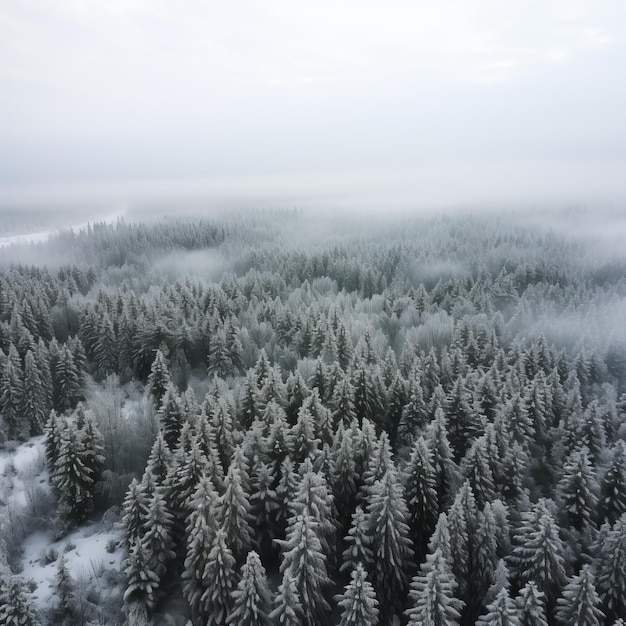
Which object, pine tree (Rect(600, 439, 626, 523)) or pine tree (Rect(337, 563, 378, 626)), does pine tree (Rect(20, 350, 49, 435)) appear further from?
pine tree (Rect(600, 439, 626, 523))

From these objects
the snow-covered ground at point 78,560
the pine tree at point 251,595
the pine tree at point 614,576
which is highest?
the pine tree at point 251,595

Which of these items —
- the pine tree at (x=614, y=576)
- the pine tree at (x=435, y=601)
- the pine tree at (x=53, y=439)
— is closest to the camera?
the pine tree at (x=435, y=601)

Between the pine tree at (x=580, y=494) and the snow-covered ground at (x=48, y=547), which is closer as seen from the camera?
the snow-covered ground at (x=48, y=547)

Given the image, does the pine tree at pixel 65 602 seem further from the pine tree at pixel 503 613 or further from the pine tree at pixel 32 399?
the pine tree at pixel 503 613

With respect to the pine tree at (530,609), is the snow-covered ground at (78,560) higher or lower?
lower

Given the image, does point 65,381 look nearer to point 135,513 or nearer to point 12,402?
point 12,402

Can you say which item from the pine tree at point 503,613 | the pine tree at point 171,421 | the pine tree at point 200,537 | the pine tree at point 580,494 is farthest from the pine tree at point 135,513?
the pine tree at point 580,494

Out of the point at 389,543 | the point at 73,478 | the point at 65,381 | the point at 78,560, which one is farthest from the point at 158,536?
the point at 65,381
